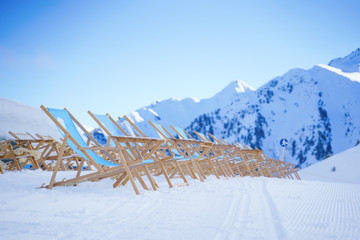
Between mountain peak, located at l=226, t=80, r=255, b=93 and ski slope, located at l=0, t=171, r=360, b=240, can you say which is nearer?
ski slope, located at l=0, t=171, r=360, b=240

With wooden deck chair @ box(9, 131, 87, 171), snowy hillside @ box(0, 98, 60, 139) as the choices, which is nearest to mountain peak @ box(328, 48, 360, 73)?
snowy hillside @ box(0, 98, 60, 139)

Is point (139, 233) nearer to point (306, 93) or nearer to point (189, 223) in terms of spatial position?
point (189, 223)

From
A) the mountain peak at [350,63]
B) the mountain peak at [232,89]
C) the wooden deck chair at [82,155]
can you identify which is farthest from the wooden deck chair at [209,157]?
the mountain peak at [232,89]

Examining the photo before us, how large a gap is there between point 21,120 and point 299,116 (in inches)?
2369

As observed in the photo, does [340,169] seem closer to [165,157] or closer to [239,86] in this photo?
[165,157]

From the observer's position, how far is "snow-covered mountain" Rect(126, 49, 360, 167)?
5409 cm

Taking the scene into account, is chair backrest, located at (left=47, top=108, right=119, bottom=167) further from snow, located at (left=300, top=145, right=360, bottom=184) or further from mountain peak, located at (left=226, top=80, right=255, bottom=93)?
mountain peak, located at (left=226, top=80, right=255, bottom=93)

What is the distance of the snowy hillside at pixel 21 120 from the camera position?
11177 millimetres

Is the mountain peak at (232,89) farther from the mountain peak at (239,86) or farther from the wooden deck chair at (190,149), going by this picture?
the wooden deck chair at (190,149)

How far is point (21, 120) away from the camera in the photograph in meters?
12.3

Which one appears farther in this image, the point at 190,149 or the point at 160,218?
the point at 190,149

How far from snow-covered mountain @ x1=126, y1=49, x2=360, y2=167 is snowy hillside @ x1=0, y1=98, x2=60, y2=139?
156ft

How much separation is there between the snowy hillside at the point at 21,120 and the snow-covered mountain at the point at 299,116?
156 ft

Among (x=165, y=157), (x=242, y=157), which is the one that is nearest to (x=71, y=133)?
(x=165, y=157)
